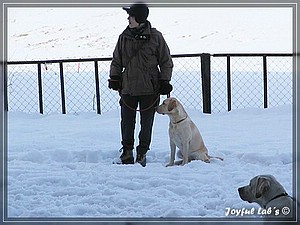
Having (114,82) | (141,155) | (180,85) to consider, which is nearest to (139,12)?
(114,82)

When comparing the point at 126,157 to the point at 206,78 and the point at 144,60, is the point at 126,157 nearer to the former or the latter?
the point at 144,60

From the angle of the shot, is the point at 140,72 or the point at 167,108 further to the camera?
the point at 167,108

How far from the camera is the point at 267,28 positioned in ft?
58.2

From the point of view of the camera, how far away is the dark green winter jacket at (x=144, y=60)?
6.23 meters

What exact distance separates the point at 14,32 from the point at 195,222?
1579 cm

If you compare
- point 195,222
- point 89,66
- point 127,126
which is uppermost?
point 89,66

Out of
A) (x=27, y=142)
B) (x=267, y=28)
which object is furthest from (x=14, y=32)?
(x=27, y=142)

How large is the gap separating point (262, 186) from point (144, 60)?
245cm

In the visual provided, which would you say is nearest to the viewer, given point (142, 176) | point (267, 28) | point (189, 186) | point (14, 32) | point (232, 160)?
point (189, 186)

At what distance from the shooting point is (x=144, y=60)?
20.5 feet

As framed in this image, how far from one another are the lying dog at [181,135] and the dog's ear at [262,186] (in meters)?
2.16

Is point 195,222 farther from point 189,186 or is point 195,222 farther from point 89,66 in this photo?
point 89,66

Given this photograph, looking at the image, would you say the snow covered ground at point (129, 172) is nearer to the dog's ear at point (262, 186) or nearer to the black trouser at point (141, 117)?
the black trouser at point (141, 117)

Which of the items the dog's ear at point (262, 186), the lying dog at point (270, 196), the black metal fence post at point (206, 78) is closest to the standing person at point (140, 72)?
the lying dog at point (270, 196)
